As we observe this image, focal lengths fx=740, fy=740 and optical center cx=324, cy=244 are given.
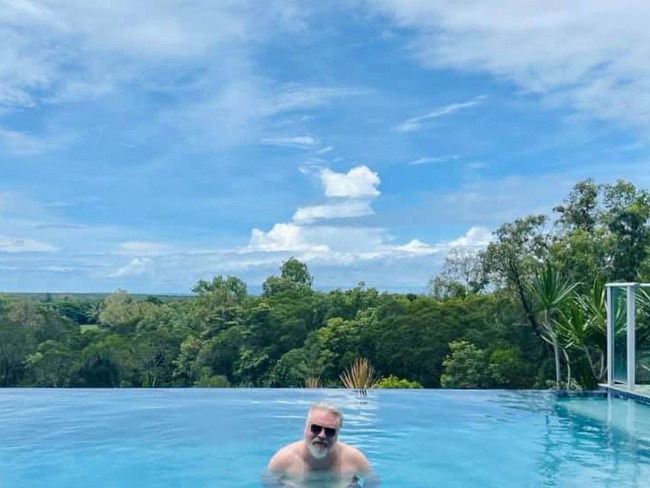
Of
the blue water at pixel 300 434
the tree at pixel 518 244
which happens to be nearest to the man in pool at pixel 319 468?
the blue water at pixel 300 434

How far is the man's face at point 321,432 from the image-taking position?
4363 millimetres

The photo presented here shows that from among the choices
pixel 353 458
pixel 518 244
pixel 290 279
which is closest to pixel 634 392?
pixel 353 458

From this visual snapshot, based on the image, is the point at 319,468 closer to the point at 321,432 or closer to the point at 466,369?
the point at 321,432

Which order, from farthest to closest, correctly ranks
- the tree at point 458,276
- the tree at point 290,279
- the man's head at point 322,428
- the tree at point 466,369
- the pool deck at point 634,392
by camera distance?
the tree at point 290,279 → the tree at point 458,276 → the tree at point 466,369 → the pool deck at point 634,392 → the man's head at point 322,428

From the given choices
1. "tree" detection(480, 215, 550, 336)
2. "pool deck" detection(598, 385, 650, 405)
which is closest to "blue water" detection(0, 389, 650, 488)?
"pool deck" detection(598, 385, 650, 405)

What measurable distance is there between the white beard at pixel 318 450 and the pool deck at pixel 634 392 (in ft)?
23.8

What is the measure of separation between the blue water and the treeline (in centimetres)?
289

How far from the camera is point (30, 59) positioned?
1556 centimetres

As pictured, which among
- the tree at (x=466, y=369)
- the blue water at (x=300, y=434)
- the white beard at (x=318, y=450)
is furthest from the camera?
the tree at (x=466, y=369)

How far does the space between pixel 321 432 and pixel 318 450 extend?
0.57ft

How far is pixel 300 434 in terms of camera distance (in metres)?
8.65

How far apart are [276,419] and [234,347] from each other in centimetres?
1461

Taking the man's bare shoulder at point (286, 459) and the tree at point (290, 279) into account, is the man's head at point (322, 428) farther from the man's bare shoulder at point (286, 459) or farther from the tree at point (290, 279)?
the tree at point (290, 279)

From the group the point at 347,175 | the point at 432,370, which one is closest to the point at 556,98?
the point at 347,175
